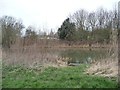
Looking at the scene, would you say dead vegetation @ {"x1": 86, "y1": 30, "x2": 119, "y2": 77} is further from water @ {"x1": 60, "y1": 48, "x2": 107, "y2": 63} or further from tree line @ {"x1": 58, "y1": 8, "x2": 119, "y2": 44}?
tree line @ {"x1": 58, "y1": 8, "x2": 119, "y2": 44}

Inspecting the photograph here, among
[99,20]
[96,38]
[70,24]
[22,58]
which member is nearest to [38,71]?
[22,58]

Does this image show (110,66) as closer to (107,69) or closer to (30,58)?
(107,69)

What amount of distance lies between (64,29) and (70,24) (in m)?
1.85

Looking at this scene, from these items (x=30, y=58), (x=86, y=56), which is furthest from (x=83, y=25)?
(x=30, y=58)

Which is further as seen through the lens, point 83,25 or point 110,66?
point 83,25

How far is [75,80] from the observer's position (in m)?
7.74

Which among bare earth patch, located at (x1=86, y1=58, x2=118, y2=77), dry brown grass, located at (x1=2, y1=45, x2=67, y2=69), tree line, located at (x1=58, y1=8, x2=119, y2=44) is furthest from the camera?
tree line, located at (x1=58, y1=8, x2=119, y2=44)

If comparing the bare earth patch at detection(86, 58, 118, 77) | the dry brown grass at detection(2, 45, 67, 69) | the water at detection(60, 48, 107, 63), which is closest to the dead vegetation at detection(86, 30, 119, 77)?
the bare earth patch at detection(86, 58, 118, 77)

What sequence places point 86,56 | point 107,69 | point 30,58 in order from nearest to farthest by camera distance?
1. point 107,69
2. point 30,58
3. point 86,56

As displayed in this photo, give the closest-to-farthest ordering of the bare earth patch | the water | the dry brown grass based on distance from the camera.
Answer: the bare earth patch, the dry brown grass, the water

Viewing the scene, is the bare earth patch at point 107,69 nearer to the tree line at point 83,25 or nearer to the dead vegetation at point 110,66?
the dead vegetation at point 110,66

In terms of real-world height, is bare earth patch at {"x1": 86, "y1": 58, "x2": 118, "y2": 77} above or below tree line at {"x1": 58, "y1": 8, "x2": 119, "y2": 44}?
below

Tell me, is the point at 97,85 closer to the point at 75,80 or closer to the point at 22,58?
the point at 75,80

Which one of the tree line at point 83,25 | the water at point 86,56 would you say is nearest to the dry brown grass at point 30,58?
the water at point 86,56
